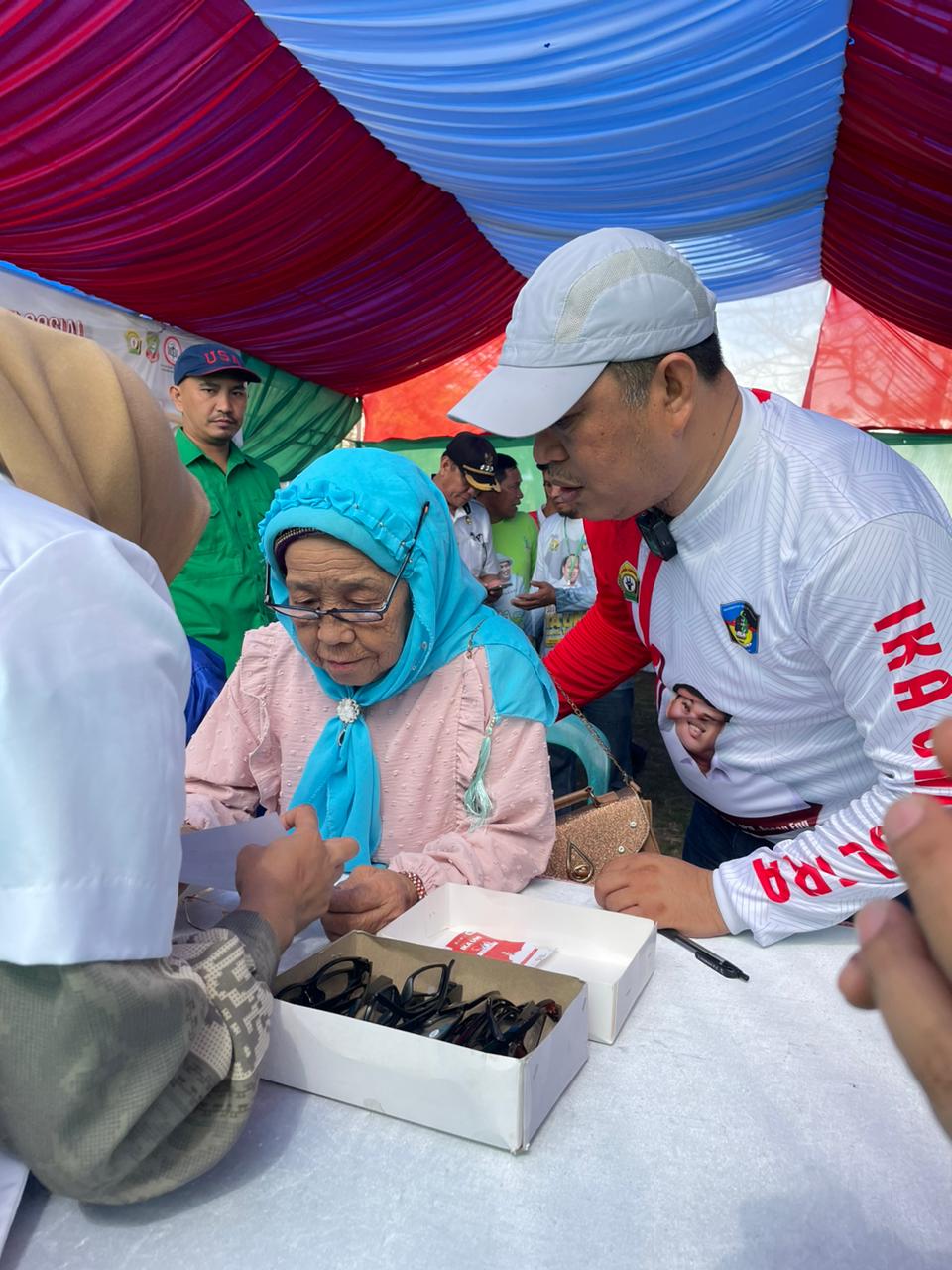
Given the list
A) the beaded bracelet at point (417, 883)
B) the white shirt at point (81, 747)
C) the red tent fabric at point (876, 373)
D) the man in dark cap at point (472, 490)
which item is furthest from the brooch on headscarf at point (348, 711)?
the red tent fabric at point (876, 373)

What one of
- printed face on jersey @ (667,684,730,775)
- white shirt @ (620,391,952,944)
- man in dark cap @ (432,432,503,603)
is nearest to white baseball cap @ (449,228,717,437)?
white shirt @ (620,391,952,944)

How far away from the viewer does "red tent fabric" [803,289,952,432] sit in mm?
7672

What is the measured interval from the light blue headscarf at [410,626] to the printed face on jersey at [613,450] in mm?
334

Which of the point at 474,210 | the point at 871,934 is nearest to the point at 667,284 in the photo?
the point at 871,934

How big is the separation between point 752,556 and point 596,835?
0.69 meters

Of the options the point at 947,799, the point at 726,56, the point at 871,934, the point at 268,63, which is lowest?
the point at 947,799

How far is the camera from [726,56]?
12.7 ft

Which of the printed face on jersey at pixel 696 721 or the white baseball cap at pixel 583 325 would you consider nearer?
the white baseball cap at pixel 583 325

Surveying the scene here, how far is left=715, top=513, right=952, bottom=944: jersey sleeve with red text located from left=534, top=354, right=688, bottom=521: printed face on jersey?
0.32 m

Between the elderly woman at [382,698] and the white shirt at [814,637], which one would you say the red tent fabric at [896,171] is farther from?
the elderly woman at [382,698]

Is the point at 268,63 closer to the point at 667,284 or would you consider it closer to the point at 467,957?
the point at 667,284

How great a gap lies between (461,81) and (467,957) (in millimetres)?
4374

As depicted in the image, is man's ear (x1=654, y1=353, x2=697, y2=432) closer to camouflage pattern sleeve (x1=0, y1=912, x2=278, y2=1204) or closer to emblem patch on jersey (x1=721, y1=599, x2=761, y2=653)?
emblem patch on jersey (x1=721, y1=599, x2=761, y2=653)

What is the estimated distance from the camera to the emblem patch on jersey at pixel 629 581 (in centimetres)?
190
